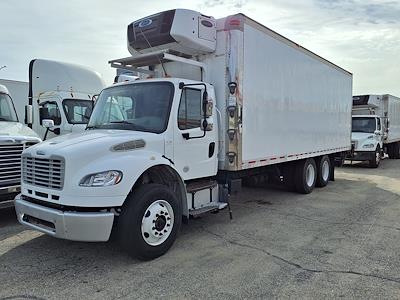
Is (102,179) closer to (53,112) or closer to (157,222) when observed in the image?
(157,222)

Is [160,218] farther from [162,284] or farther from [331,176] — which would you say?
[331,176]

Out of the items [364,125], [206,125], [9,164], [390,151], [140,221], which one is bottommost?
[390,151]

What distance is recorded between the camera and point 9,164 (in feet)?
21.6

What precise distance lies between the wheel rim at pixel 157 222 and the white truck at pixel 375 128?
Result: 45.1 feet

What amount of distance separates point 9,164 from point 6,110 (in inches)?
87.5

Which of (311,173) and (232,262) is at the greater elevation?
(311,173)

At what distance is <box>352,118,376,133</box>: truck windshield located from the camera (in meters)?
18.1

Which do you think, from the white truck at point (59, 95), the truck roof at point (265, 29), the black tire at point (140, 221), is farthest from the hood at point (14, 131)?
the truck roof at point (265, 29)

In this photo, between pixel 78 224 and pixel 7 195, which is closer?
pixel 78 224

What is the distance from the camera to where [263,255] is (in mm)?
5266

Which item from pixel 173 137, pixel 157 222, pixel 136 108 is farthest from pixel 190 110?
pixel 157 222

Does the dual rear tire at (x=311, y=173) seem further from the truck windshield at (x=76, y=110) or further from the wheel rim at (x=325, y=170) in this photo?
the truck windshield at (x=76, y=110)

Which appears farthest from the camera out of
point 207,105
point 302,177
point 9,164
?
point 302,177

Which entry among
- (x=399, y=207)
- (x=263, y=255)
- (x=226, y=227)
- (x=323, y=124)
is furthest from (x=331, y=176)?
(x=263, y=255)
